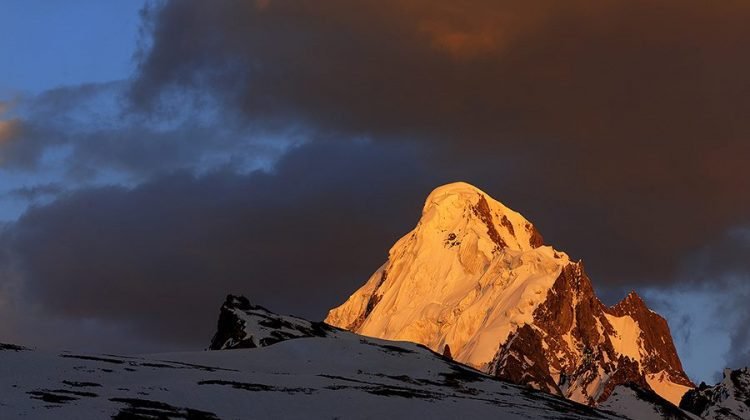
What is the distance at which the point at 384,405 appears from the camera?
4766 inches

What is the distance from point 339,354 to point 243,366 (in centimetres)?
1821

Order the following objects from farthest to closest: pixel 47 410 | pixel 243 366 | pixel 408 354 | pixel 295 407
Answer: pixel 408 354 < pixel 243 366 < pixel 295 407 < pixel 47 410

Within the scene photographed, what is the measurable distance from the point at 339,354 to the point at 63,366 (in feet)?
149

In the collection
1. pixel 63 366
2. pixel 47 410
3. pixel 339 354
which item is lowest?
pixel 47 410

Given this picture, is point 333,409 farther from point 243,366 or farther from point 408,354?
point 408,354

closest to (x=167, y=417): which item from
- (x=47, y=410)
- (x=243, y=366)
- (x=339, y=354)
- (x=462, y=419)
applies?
(x=47, y=410)

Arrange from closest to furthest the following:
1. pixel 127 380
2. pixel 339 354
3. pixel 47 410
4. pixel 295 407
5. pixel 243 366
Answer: pixel 47 410 < pixel 295 407 < pixel 127 380 < pixel 243 366 < pixel 339 354

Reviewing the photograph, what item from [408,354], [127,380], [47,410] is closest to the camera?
[47,410]

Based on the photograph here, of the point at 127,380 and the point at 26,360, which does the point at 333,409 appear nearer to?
the point at 127,380

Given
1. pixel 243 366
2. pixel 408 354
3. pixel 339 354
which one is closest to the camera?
pixel 243 366

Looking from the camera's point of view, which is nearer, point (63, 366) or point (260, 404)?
point (260, 404)

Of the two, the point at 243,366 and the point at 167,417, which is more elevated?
the point at 243,366

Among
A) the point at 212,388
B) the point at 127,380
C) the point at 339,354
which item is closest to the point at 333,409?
the point at 212,388

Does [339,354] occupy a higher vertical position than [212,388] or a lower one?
higher
